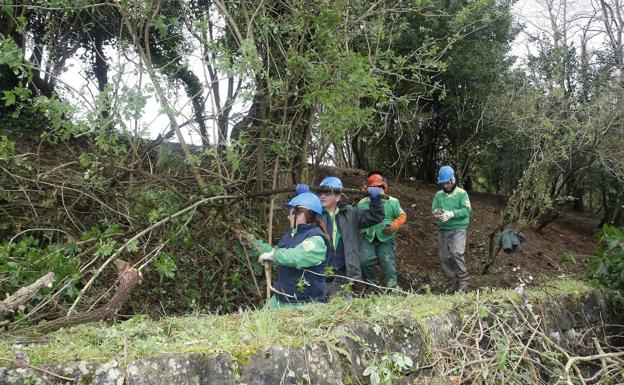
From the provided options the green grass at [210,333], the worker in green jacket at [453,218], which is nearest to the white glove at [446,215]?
the worker in green jacket at [453,218]

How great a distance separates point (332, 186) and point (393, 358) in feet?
9.61

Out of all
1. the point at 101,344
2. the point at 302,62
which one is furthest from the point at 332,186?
the point at 101,344

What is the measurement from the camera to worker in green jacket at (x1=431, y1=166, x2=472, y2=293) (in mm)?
6793

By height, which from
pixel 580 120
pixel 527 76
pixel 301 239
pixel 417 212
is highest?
pixel 527 76

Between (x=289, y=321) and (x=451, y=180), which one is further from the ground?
(x=451, y=180)

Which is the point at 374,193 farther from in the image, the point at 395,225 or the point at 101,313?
the point at 101,313

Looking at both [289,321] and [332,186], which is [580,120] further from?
[289,321]

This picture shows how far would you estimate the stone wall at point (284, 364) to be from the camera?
211 centimetres

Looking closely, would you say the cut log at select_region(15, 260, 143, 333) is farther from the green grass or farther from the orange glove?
the orange glove

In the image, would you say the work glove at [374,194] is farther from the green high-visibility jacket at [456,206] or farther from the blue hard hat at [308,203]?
the green high-visibility jacket at [456,206]

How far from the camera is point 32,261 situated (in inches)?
168

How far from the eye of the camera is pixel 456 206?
270 inches

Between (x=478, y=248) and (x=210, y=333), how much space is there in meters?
8.70

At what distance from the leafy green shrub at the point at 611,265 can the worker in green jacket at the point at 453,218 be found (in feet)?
5.22
